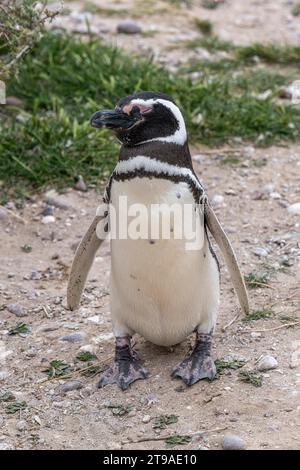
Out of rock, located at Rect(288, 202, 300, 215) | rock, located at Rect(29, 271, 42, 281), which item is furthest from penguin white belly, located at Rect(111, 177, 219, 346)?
rock, located at Rect(288, 202, 300, 215)

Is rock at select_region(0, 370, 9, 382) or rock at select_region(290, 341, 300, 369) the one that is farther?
rock at select_region(0, 370, 9, 382)

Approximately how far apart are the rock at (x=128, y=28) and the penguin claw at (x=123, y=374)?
420 centimetres

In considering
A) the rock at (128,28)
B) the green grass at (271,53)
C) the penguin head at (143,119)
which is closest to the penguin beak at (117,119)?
the penguin head at (143,119)

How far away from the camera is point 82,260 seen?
11.7ft

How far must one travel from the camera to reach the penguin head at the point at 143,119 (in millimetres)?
3098

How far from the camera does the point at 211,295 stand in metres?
3.38

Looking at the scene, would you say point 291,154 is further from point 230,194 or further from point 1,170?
point 1,170

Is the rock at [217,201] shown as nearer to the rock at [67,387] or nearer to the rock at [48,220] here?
the rock at [48,220]

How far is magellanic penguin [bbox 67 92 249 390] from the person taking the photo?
3.10 meters

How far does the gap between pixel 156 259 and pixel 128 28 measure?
4.25 metres

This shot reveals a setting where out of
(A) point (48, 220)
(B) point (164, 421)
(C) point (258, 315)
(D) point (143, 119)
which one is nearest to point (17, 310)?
(A) point (48, 220)

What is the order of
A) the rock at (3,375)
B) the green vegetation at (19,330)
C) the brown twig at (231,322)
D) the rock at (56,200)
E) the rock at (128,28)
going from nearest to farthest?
the rock at (3,375), the brown twig at (231,322), the green vegetation at (19,330), the rock at (56,200), the rock at (128,28)

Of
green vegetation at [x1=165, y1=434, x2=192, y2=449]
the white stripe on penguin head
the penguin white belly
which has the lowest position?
green vegetation at [x1=165, y1=434, x2=192, y2=449]

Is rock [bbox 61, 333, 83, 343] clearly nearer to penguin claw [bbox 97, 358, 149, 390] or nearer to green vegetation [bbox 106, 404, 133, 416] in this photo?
penguin claw [bbox 97, 358, 149, 390]
